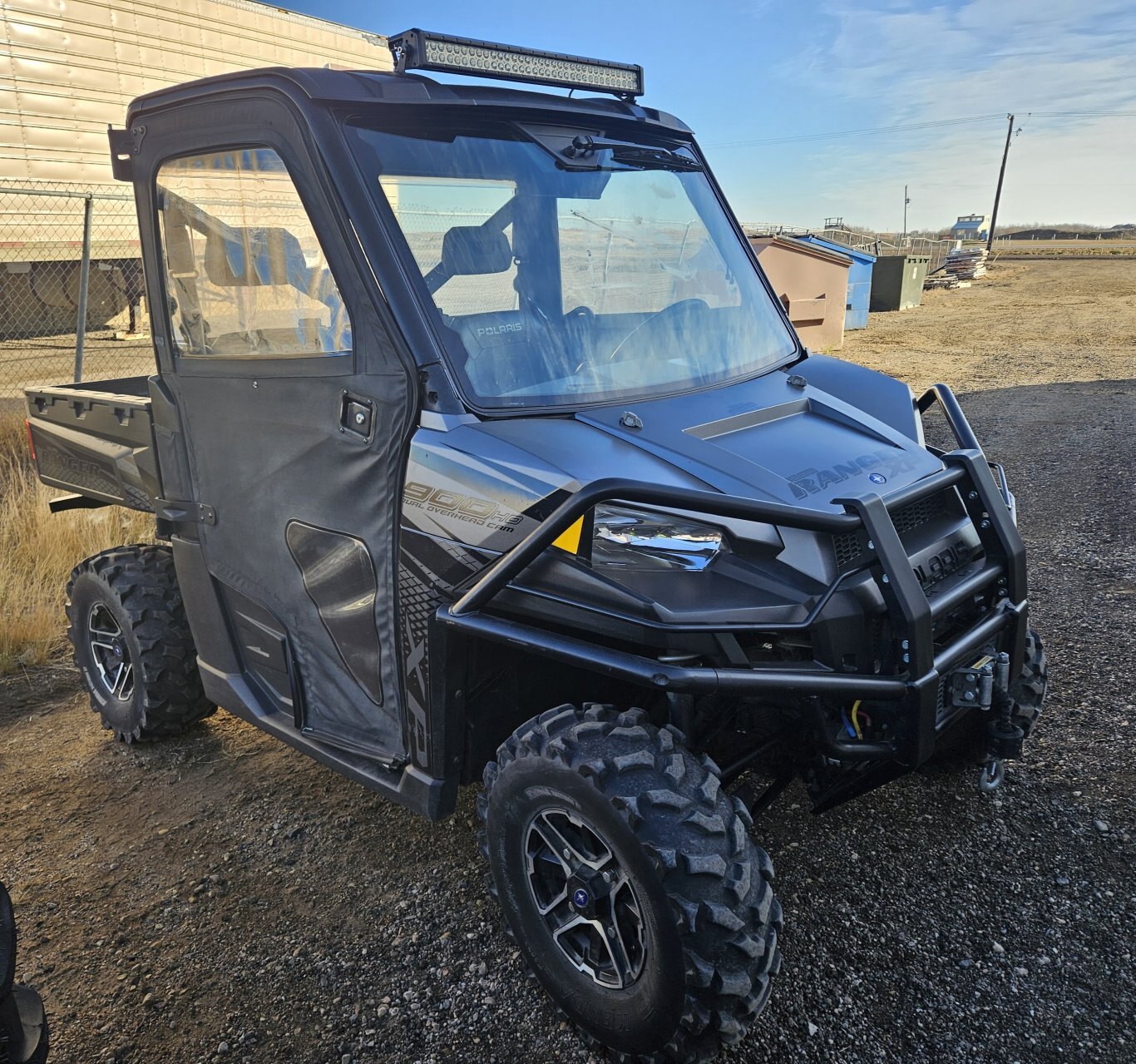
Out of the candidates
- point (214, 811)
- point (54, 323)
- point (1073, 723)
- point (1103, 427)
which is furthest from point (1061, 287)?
point (214, 811)

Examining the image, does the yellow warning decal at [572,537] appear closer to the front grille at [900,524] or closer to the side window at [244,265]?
the front grille at [900,524]

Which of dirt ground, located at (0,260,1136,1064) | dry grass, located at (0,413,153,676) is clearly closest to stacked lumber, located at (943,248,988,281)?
dry grass, located at (0,413,153,676)

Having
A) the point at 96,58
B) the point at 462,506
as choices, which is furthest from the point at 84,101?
the point at 462,506

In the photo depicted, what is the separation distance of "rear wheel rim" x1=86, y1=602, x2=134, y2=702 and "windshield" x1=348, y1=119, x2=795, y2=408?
2.26m

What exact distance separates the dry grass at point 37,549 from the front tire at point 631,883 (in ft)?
12.0

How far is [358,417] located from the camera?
262 cm

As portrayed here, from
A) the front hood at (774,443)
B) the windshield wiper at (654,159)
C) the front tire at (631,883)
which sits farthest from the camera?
the windshield wiper at (654,159)

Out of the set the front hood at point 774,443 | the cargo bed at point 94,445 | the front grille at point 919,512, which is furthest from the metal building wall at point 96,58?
the front grille at point 919,512

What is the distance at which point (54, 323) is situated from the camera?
15.5m

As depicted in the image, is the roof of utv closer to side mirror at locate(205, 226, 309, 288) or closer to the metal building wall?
side mirror at locate(205, 226, 309, 288)

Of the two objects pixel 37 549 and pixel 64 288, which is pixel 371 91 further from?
pixel 64 288

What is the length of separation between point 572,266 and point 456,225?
0.44 meters

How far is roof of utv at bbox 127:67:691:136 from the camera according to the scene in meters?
2.54

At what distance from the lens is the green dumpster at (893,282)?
79.8 feet
